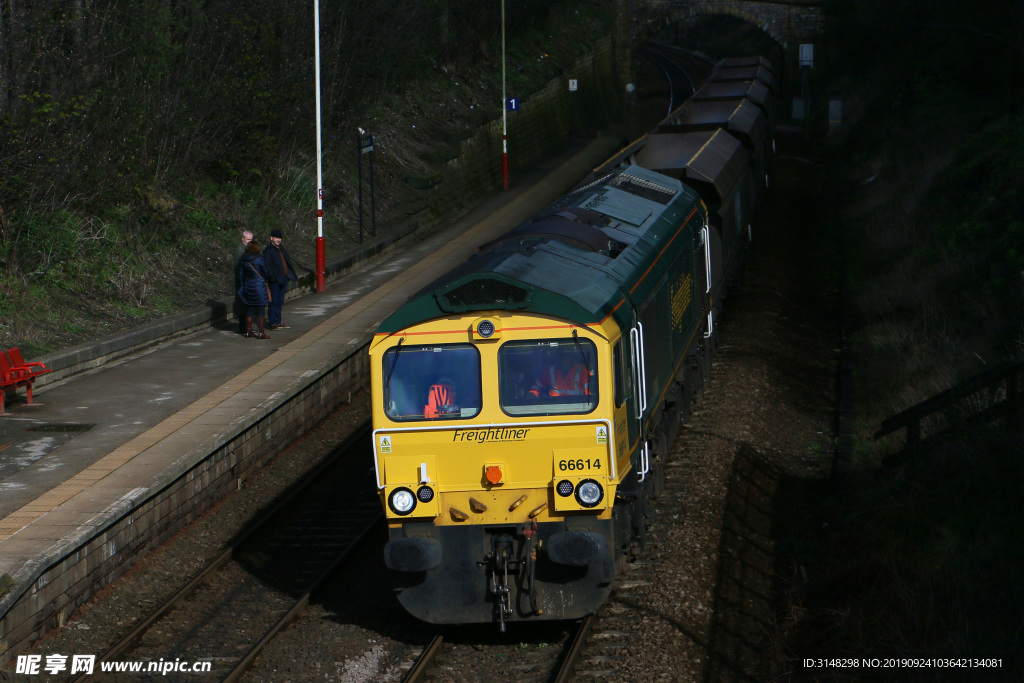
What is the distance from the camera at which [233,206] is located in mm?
23922

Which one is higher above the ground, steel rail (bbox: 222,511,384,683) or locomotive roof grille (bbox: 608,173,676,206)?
locomotive roof grille (bbox: 608,173,676,206)

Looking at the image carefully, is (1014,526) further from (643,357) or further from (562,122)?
(562,122)

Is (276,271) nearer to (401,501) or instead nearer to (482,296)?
(482,296)

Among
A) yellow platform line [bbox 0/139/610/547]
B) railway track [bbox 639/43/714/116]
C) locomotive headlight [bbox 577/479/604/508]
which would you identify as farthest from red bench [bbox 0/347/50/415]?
railway track [bbox 639/43/714/116]

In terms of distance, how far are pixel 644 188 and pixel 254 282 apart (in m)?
6.63

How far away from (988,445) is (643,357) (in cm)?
349

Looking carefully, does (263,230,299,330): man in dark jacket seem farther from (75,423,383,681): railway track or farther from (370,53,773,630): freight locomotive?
(370,53,773,630): freight locomotive

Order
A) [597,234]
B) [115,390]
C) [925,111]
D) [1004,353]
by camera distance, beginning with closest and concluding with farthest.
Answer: [597,234] < [1004,353] < [115,390] < [925,111]

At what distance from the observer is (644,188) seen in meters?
14.6

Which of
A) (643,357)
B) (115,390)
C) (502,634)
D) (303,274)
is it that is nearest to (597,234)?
(643,357)

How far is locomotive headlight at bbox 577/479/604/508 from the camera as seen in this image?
8.61m

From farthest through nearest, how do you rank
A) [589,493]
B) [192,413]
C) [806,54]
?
1. [806,54]
2. [192,413]
3. [589,493]

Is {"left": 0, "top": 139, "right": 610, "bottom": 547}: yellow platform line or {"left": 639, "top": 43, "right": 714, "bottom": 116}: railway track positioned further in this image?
{"left": 639, "top": 43, "right": 714, "bottom": 116}: railway track

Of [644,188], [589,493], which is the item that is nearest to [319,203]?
[644,188]
